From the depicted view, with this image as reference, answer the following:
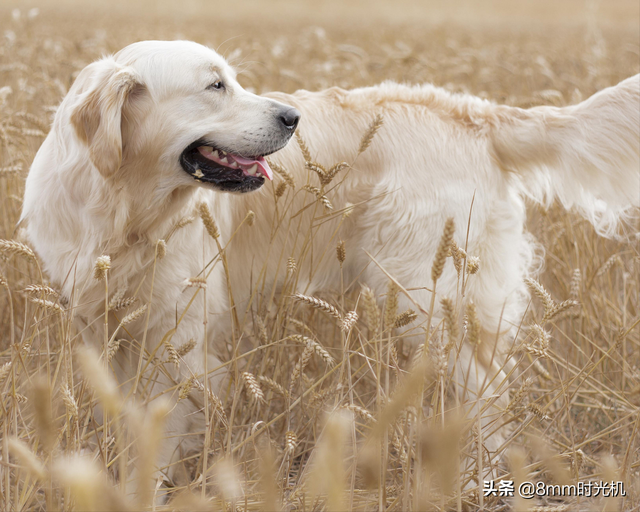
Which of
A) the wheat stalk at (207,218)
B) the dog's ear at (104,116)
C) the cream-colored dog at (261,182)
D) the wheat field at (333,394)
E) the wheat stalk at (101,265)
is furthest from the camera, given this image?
the cream-colored dog at (261,182)

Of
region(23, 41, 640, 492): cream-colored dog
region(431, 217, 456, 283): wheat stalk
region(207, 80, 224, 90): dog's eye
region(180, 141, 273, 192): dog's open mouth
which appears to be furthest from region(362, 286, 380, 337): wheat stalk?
region(207, 80, 224, 90): dog's eye

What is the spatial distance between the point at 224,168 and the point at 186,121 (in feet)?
0.71

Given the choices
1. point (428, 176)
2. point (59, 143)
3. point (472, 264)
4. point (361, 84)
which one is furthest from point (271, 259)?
point (361, 84)

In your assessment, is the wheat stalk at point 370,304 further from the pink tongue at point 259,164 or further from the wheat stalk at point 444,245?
the pink tongue at point 259,164

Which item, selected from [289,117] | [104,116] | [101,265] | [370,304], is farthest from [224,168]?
[370,304]

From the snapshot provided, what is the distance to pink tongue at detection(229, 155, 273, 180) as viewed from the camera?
217 cm

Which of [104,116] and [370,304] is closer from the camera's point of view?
[370,304]

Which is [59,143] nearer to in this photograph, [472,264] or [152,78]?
[152,78]

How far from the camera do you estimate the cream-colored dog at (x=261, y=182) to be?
2.09 meters

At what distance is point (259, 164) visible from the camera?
2182 millimetres

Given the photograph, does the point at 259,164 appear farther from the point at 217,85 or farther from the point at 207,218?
the point at 207,218

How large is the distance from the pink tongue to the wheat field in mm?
336

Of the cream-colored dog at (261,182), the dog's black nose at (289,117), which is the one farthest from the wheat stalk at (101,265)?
the dog's black nose at (289,117)

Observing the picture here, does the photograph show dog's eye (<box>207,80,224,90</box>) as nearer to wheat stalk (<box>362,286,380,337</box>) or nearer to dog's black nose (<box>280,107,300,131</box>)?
dog's black nose (<box>280,107,300,131</box>)
